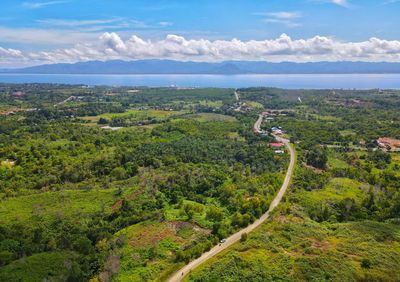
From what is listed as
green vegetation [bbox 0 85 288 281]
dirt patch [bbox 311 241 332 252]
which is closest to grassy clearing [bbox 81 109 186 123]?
green vegetation [bbox 0 85 288 281]

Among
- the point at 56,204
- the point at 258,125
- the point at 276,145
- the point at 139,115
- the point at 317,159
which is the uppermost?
the point at 139,115

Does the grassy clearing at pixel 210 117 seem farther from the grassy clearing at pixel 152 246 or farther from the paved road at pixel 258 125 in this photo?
the grassy clearing at pixel 152 246

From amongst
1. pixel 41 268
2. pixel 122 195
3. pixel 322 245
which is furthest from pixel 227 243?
pixel 122 195

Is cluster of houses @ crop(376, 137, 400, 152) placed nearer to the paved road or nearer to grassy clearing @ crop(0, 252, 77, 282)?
the paved road

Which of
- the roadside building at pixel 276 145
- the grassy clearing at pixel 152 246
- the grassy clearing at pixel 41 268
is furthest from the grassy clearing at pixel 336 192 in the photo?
the grassy clearing at pixel 41 268

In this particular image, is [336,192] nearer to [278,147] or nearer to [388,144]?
[278,147]

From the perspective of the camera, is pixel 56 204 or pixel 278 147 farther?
pixel 278 147

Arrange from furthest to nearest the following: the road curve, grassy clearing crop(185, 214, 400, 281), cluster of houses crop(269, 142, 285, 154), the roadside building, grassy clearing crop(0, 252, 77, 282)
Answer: the roadside building, cluster of houses crop(269, 142, 285, 154), grassy clearing crop(0, 252, 77, 282), the road curve, grassy clearing crop(185, 214, 400, 281)

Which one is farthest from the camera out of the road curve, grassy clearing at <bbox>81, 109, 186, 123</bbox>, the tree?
grassy clearing at <bbox>81, 109, 186, 123</bbox>
